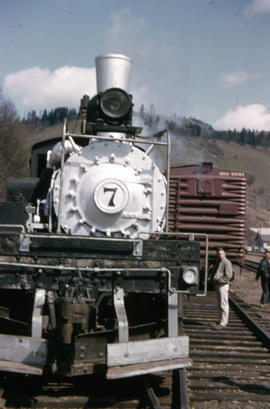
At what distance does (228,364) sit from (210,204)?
6.58 meters

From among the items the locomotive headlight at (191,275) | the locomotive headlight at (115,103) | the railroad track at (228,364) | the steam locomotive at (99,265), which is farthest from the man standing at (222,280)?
the locomotive headlight at (115,103)

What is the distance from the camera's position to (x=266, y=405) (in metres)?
5.26

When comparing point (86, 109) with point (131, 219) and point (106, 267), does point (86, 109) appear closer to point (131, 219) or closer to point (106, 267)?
point (131, 219)

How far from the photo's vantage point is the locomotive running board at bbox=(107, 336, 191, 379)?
4.72 meters

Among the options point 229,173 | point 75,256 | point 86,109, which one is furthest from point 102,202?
point 229,173

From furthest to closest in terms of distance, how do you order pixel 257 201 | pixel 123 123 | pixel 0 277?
1. pixel 257 201
2. pixel 123 123
3. pixel 0 277

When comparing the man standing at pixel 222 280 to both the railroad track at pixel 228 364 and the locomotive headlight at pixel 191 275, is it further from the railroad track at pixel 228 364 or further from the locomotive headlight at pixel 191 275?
the locomotive headlight at pixel 191 275

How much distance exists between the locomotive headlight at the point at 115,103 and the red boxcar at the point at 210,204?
6.43 meters

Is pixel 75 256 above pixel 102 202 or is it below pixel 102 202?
below

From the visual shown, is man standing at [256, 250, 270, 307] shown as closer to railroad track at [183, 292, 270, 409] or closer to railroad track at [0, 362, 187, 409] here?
railroad track at [183, 292, 270, 409]

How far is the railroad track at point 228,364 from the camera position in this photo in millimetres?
5363

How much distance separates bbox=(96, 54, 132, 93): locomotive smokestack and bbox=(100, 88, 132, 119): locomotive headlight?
19.5 inches

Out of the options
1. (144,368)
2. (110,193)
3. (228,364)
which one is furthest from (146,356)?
(228,364)

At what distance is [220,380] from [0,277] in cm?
280
